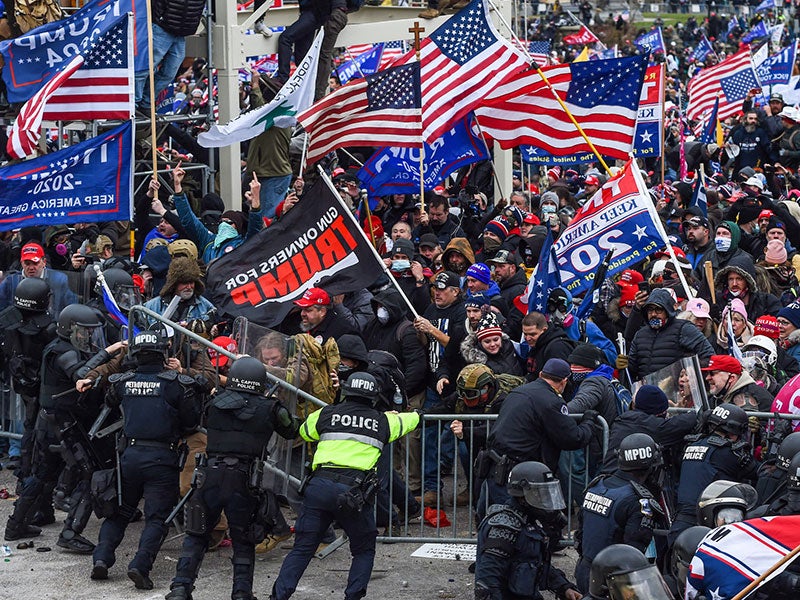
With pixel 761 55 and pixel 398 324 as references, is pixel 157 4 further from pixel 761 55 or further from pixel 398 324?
pixel 761 55

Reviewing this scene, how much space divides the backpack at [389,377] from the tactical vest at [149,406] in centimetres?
147

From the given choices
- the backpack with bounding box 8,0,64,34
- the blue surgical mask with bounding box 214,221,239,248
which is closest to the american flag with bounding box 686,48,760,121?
the backpack with bounding box 8,0,64,34

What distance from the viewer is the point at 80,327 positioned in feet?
38.1

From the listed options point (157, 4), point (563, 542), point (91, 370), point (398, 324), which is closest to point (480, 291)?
point (398, 324)

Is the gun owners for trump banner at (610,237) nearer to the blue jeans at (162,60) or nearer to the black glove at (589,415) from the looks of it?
the black glove at (589,415)

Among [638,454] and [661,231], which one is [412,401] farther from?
[638,454]

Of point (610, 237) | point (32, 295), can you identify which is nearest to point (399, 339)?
point (610, 237)

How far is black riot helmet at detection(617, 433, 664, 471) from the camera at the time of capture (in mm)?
9406

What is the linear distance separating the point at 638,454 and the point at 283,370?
2.98 m

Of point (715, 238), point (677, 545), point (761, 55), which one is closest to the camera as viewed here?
point (677, 545)

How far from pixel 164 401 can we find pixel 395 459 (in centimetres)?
228

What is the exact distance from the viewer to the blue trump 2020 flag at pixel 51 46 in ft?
45.9

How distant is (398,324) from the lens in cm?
1274

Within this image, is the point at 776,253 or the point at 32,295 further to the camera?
the point at 776,253
